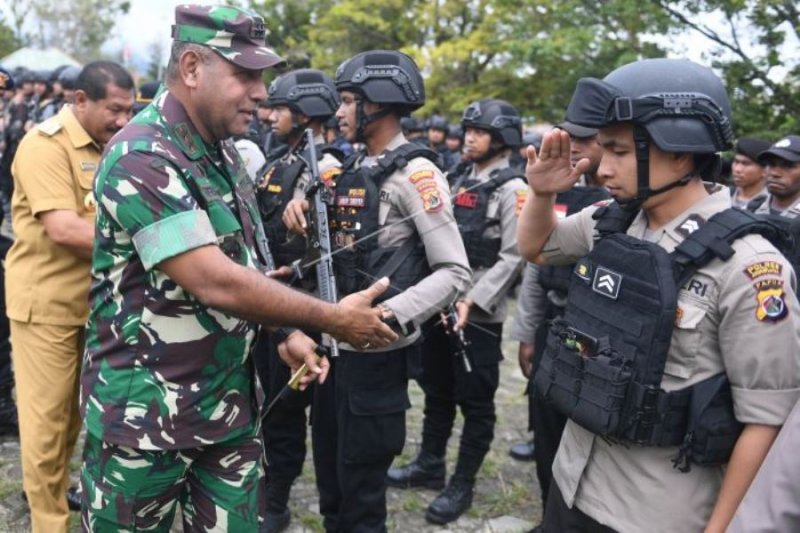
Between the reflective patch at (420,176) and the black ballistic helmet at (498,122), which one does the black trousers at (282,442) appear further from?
the black ballistic helmet at (498,122)

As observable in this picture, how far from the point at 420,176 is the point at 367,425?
3.76ft

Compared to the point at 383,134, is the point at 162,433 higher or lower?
lower

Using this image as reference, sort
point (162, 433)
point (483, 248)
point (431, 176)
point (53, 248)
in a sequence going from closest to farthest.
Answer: point (162, 433) < point (431, 176) < point (53, 248) < point (483, 248)

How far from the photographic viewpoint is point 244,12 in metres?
2.26

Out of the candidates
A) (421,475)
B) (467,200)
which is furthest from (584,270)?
(421,475)

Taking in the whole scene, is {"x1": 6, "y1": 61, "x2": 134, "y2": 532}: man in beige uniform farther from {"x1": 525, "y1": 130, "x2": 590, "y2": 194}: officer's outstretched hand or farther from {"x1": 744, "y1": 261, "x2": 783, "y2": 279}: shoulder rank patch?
{"x1": 744, "y1": 261, "x2": 783, "y2": 279}: shoulder rank patch

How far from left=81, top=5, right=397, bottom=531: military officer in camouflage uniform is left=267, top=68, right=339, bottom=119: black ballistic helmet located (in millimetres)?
2005

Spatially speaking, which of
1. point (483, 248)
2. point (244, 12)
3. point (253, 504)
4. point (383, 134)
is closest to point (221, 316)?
point (253, 504)

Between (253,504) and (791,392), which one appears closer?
(791,392)

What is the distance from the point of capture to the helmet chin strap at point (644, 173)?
6.65 ft

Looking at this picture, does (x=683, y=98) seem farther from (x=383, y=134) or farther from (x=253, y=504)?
(x=253, y=504)

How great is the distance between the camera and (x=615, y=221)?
2232 millimetres

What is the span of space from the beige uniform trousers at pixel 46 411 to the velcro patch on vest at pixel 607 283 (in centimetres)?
258

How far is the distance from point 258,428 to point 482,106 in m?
3.03
